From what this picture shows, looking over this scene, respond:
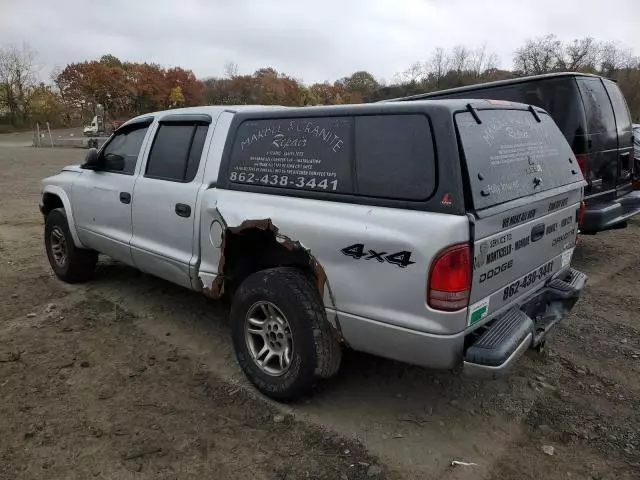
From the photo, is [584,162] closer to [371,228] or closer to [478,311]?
[478,311]

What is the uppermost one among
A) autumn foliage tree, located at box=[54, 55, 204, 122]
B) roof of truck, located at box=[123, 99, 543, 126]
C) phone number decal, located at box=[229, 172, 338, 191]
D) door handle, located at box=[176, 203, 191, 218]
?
autumn foliage tree, located at box=[54, 55, 204, 122]

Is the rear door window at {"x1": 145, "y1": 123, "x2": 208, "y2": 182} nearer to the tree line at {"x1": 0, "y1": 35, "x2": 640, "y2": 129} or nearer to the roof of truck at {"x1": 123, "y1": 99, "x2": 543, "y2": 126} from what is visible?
the roof of truck at {"x1": 123, "y1": 99, "x2": 543, "y2": 126}

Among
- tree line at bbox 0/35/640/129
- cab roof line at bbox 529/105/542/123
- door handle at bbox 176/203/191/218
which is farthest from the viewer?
tree line at bbox 0/35/640/129

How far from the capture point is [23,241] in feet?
22.7

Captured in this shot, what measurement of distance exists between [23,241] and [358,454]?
6235 millimetres

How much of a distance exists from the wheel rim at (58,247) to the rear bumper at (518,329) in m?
4.31

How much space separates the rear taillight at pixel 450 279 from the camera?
7.39 feet

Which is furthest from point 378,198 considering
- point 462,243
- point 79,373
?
point 79,373

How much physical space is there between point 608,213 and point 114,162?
499 centimetres

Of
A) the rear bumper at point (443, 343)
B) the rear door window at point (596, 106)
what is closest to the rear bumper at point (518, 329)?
the rear bumper at point (443, 343)

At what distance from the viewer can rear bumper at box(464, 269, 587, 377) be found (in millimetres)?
2357

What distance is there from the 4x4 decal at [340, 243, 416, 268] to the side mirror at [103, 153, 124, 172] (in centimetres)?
265

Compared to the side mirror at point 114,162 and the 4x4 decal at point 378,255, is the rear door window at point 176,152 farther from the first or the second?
the 4x4 decal at point 378,255

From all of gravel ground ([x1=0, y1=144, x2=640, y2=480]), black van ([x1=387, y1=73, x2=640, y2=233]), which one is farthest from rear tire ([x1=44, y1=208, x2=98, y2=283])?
black van ([x1=387, y1=73, x2=640, y2=233])
